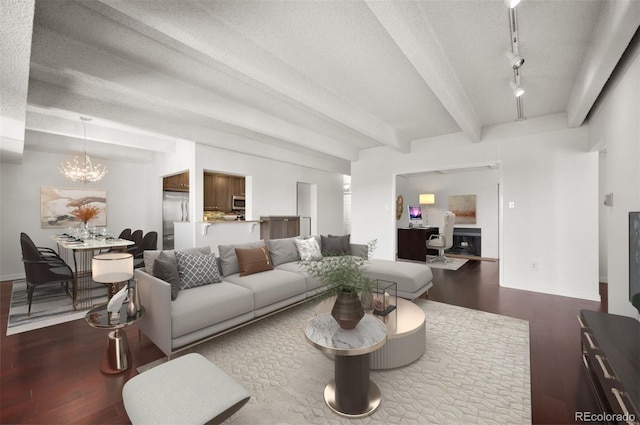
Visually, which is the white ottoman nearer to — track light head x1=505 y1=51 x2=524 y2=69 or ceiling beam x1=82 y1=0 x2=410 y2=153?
ceiling beam x1=82 y1=0 x2=410 y2=153

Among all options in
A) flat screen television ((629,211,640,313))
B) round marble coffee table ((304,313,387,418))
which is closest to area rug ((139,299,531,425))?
round marble coffee table ((304,313,387,418))

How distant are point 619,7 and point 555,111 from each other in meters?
3.07

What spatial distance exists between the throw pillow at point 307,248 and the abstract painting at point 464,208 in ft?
18.2

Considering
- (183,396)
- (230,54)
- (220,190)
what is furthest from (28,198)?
(183,396)

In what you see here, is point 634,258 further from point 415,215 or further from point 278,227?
point 415,215

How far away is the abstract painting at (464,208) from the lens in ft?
26.2

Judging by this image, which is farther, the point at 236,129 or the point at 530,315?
the point at 236,129

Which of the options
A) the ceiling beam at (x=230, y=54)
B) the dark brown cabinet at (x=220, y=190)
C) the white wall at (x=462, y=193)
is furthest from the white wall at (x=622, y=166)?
the dark brown cabinet at (x=220, y=190)

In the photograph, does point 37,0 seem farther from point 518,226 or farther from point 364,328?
point 518,226

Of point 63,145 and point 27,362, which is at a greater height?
point 63,145

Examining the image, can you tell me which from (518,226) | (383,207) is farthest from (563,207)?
(383,207)

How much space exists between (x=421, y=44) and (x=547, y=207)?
397 centimetres

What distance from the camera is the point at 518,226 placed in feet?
15.9

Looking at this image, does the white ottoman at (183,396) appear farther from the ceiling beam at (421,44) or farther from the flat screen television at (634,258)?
the flat screen television at (634,258)
